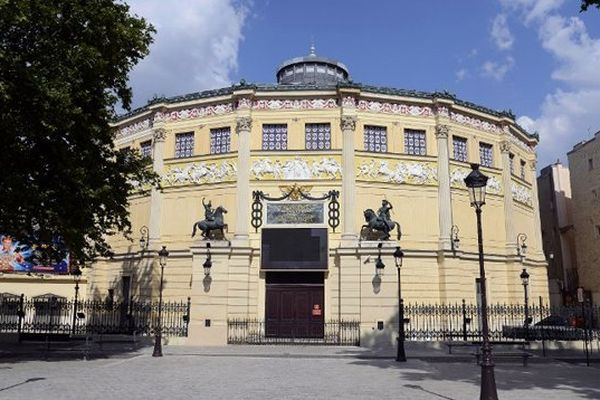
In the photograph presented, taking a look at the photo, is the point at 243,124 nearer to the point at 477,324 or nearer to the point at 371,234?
the point at 371,234

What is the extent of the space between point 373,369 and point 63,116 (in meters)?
12.4

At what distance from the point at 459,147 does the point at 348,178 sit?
8084mm

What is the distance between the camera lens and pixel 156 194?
106ft

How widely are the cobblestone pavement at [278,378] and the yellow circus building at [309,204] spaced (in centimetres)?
734

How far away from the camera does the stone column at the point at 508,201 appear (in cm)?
3350

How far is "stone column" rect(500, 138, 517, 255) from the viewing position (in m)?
33.5

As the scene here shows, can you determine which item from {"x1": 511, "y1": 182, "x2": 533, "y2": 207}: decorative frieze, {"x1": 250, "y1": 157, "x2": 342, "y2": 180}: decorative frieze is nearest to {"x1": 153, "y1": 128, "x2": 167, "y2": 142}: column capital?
{"x1": 250, "y1": 157, "x2": 342, "y2": 180}: decorative frieze

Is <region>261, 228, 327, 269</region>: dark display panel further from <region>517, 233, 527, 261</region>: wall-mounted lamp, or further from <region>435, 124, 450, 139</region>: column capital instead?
<region>517, 233, 527, 261</region>: wall-mounted lamp

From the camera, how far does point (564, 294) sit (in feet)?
157

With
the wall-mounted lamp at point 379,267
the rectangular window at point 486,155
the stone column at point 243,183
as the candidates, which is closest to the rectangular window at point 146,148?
the stone column at point 243,183

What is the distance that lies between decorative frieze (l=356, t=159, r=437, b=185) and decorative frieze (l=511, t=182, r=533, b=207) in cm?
738

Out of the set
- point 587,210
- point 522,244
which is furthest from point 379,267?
point 587,210

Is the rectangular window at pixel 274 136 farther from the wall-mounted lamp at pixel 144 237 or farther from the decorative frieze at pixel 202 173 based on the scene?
the wall-mounted lamp at pixel 144 237

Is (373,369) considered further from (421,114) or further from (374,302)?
(421,114)
